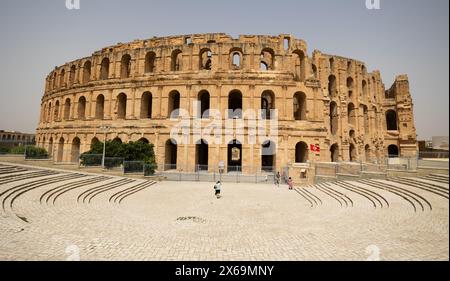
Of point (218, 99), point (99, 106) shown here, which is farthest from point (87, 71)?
point (218, 99)

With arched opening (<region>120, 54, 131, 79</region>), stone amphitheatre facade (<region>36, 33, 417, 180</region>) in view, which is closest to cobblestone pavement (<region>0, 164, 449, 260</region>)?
stone amphitheatre facade (<region>36, 33, 417, 180</region>)

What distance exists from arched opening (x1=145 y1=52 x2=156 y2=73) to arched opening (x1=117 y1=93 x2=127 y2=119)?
4.28 meters

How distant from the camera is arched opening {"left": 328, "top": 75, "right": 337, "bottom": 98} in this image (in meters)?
29.7

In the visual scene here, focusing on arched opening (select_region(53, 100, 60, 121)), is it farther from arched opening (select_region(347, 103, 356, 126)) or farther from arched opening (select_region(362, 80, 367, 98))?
arched opening (select_region(362, 80, 367, 98))

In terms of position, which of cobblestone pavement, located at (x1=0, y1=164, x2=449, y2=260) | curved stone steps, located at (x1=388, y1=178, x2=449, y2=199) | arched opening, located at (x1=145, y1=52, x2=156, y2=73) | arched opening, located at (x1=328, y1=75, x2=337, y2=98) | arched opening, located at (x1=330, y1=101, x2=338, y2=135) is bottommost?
cobblestone pavement, located at (x1=0, y1=164, x2=449, y2=260)

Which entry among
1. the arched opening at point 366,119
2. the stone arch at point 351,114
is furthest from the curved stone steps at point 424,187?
the arched opening at point 366,119

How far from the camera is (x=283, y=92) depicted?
2422cm

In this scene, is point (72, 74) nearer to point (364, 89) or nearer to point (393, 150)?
point (364, 89)

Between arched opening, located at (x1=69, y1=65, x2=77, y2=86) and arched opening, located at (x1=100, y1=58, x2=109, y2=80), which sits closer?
arched opening, located at (x1=100, y1=58, x2=109, y2=80)

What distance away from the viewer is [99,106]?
1117 inches

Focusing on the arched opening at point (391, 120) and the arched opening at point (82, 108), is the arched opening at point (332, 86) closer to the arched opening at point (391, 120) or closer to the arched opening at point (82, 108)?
the arched opening at point (391, 120)

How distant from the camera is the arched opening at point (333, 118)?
28938mm
